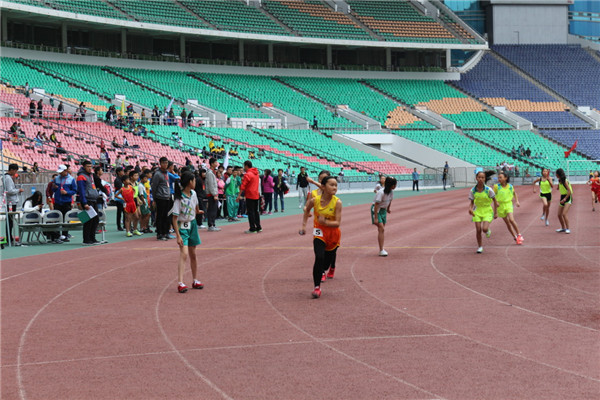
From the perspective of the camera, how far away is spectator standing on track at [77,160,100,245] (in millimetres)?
17689

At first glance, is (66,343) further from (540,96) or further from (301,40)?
(540,96)

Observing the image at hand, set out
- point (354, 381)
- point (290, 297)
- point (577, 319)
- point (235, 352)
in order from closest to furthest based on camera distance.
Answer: point (354, 381), point (235, 352), point (577, 319), point (290, 297)

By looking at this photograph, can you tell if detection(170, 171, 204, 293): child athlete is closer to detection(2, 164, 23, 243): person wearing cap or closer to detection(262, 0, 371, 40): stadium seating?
detection(2, 164, 23, 243): person wearing cap

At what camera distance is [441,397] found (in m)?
5.96

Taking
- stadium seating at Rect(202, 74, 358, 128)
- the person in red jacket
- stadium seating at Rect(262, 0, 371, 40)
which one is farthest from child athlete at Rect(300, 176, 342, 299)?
stadium seating at Rect(262, 0, 371, 40)

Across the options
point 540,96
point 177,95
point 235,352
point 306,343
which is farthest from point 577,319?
point 540,96

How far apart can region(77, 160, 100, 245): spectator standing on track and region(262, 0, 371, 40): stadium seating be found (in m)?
49.0

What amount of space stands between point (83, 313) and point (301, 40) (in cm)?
5641

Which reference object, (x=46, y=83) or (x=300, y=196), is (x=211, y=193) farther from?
(x=46, y=83)

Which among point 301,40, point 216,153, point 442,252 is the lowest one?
point 442,252

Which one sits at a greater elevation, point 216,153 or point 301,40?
point 301,40

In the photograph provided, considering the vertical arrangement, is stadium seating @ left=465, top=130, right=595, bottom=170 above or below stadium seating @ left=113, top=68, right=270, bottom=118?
below

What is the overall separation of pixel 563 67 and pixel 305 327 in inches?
2828

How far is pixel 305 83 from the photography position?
6612 centimetres
